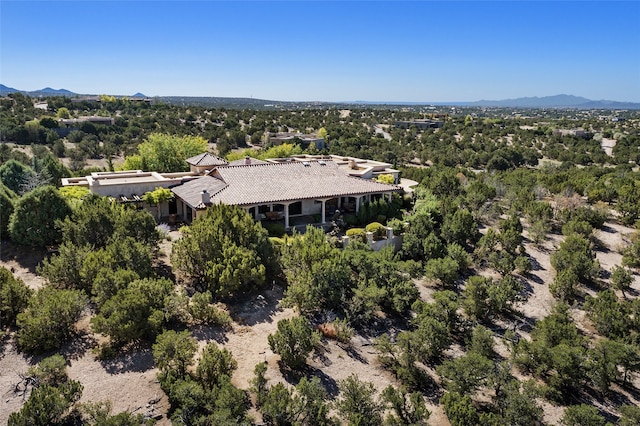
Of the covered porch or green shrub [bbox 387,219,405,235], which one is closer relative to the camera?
green shrub [bbox 387,219,405,235]

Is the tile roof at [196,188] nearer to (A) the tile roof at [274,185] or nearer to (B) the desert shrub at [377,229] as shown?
(A) the tile roof at [274,185]

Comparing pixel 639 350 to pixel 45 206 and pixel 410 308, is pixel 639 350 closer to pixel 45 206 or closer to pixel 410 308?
pixel 410 308

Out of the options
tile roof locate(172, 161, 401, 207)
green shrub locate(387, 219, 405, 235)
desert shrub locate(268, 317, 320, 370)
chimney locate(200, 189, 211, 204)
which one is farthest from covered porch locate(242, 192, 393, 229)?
desert shrub locate(268, 317, 320, 370)

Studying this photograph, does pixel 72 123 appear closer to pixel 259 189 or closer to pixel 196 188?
pixel 196 188

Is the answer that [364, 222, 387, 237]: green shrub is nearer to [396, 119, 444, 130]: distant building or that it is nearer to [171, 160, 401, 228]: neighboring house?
[171, 160, 401, 228]: neighboring house

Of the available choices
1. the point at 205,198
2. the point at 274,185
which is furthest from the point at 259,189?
the point at 205,198

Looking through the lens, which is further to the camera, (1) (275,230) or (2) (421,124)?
(2) (421,124)

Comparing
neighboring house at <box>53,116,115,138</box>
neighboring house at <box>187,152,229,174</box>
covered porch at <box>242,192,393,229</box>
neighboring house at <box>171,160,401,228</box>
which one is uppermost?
neighboring house at <box>53,116,115,138</box>

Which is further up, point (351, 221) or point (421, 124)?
point (421, 124)
